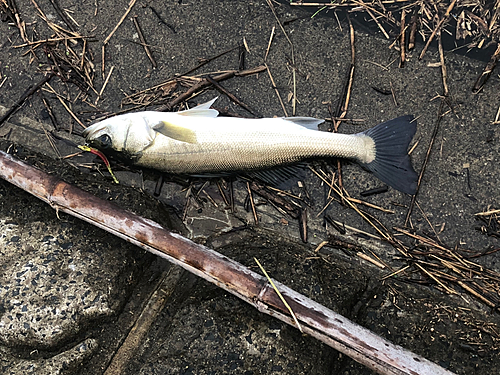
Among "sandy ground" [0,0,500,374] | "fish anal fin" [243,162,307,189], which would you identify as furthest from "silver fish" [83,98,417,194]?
"sandy ground" [0,0,500,374]

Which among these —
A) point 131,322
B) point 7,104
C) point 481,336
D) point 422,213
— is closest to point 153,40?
point 7,104

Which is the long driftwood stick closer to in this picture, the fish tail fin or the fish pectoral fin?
the fish pectoral fin

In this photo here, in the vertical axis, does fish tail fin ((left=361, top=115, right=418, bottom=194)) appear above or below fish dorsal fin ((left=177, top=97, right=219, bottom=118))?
below

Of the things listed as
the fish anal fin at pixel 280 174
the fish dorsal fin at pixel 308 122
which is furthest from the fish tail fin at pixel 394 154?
the fish anal fin at pixel 280 174

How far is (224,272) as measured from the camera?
3102mm

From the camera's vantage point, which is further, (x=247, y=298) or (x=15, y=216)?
(x=15, y=216)

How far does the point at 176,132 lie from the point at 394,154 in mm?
1861

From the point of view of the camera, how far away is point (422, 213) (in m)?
3.70

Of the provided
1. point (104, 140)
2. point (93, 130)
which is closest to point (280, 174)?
point (104, 140)

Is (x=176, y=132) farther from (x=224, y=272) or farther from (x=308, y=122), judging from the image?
(x=224, y=272)

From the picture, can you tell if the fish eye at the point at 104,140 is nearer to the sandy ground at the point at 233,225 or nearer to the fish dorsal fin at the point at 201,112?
the sandy ground at the point at 233,225

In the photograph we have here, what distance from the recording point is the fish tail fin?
11.7 ft

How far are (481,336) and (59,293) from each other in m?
3.39

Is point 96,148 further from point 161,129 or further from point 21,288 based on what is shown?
point 21,288
